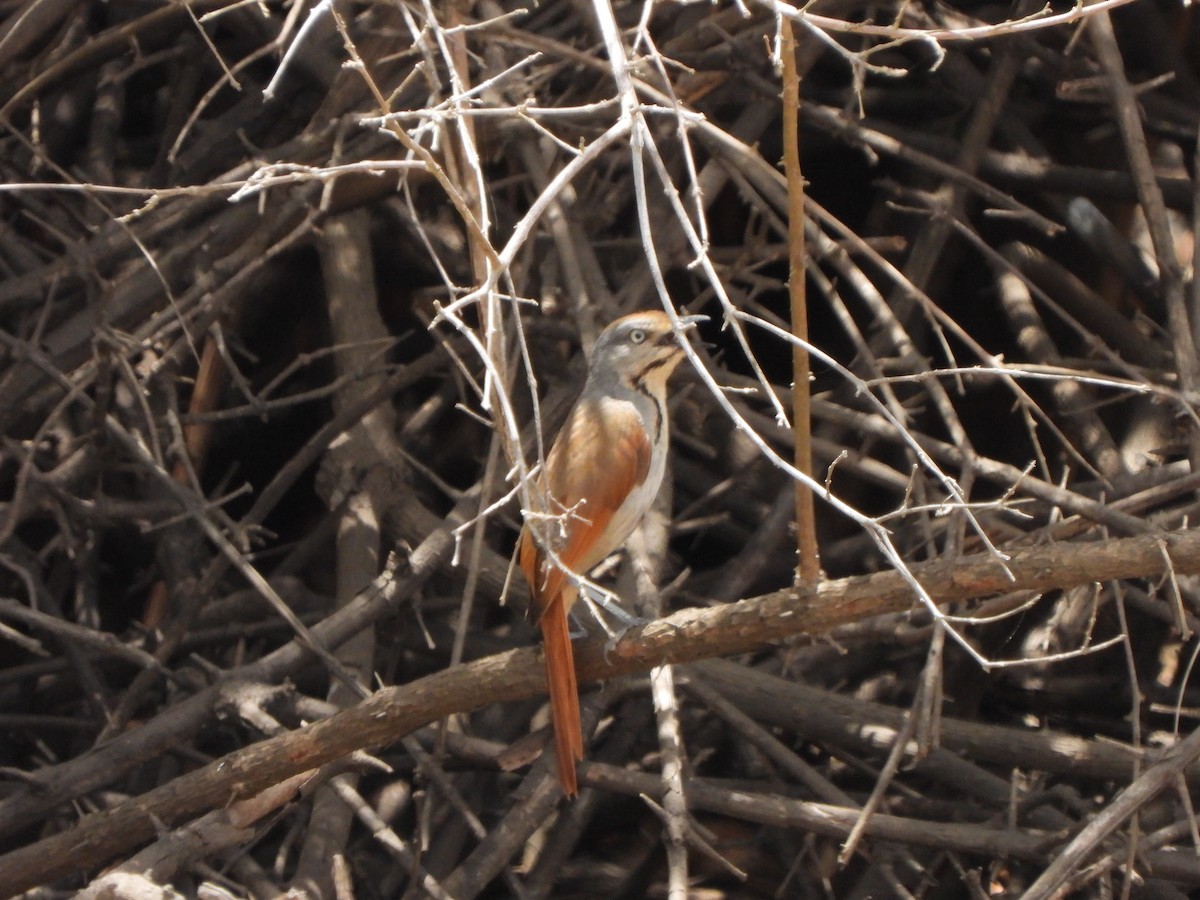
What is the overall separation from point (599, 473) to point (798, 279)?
1.43 m

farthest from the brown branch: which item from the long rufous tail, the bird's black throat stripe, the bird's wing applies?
the bird's black throat stripe

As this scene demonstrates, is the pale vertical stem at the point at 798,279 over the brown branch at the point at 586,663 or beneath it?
over

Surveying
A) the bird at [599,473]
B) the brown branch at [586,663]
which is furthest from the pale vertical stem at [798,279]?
the bird at [599,473]

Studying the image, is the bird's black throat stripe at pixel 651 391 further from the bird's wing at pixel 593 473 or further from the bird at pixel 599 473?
the bird's wing at pixel 593 473

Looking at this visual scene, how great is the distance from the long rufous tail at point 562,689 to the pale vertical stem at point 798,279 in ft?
2.77

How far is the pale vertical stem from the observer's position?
2387 millimetres

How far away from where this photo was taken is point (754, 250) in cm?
416

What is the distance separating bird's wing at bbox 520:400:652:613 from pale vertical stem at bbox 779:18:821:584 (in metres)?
1.09

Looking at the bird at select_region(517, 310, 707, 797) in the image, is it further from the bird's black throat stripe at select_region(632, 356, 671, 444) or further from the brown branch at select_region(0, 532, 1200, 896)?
the brown branch at select_region(0, 532, 1200, 896)

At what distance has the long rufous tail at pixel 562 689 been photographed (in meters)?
3.34

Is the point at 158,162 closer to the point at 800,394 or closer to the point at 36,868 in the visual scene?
the point at 36,868

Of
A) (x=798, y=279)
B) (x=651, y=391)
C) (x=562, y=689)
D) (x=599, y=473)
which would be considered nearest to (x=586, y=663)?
(x=562, y=689)

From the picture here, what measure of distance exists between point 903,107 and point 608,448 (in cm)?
228

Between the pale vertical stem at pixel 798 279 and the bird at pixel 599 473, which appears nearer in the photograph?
the pale vertical stem at pixel 798 279
